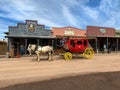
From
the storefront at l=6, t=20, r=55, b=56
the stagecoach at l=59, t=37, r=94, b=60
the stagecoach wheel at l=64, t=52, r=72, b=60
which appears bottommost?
the stagecoach wheel at l=64, t=52, r=72, b=60

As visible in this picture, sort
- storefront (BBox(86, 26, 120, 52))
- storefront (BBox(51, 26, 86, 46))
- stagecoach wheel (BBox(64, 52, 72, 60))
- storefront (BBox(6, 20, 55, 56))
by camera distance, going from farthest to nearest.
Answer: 1. storefront (BBox(86, 26, 120, 52))
2. storefront (BBox(51, 26, 86, 46))
3. storefront (BBox(6, 20, 55, 56))
4. stagecoach wheel (BBox(64, 52, 72, 60))

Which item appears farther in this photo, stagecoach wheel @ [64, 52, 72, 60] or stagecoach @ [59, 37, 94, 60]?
stagecoach @ [59, 37, 94, 60]

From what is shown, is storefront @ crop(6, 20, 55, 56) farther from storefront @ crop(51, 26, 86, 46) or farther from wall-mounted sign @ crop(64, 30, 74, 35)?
wall-mounted sign @ crop(64, 30, 74, 35)

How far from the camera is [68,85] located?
29.8 ft

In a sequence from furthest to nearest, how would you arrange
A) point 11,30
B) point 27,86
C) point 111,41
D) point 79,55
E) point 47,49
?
point 111,41
point 11,30
point 79,55
point 47,49
point 27,86

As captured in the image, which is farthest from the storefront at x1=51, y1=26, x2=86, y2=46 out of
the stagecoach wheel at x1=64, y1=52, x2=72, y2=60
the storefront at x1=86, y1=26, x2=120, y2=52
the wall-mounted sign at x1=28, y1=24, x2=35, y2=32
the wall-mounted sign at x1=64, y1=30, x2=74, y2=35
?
the stagecoach wheel at x1=64, y1=52, x2=72, y2=60

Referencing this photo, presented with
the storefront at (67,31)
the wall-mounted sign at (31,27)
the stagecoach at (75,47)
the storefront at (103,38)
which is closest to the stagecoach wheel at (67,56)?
the stagecoach at (75,47)

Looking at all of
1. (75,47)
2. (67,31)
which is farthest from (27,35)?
(75,47)

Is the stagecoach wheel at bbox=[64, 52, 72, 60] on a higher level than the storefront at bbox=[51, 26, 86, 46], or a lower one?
lower

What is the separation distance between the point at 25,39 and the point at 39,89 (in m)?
23.7

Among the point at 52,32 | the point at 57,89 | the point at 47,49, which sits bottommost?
the point at 57,89

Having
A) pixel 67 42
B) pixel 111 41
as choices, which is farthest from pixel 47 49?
pixel 111 41

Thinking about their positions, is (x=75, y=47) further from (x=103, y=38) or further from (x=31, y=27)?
(x=103, y=38)

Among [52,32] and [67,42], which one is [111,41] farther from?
[67,42]
